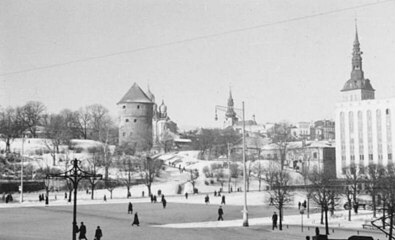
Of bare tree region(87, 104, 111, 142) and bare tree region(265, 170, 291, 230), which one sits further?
bare tree region(87, 104, 111, 142)

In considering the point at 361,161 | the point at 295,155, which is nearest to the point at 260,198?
the point at 361,161

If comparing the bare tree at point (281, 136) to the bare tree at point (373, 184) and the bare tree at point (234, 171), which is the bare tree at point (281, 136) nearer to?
the bare tree at point (234, 171)

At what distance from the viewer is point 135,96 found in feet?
375

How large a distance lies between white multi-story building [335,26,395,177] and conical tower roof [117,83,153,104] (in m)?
37.4

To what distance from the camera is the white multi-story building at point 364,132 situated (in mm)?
100569

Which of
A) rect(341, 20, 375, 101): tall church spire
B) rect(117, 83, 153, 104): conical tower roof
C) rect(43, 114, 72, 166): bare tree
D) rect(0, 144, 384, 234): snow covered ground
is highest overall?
rect(341, 20, 375, 101): tall church spire

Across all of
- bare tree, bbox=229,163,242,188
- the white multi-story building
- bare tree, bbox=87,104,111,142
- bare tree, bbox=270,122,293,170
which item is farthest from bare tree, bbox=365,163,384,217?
bare tree, bbox=87,104,111,142

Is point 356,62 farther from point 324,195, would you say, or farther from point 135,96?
point 324,195

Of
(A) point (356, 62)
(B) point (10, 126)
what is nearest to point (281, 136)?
(A) point (356, 62)

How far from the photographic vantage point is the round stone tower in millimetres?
111000

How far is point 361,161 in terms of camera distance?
102812 millimetres

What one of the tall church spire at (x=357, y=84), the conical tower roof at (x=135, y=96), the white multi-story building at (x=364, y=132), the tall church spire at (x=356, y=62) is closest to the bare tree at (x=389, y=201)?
the white multi-story building at (x=364, y=132)

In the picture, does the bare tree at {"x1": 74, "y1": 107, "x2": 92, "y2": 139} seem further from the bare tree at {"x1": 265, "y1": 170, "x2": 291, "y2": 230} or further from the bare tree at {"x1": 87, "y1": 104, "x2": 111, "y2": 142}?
the bare tree at {"x1": 265, "y1": 170, "x2": 291, "y2": 230}

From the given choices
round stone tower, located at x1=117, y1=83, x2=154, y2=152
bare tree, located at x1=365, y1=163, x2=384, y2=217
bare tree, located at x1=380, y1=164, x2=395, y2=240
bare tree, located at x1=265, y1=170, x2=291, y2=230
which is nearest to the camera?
bare tree, located at x1=380, y1=164, x2=395, y2=240
